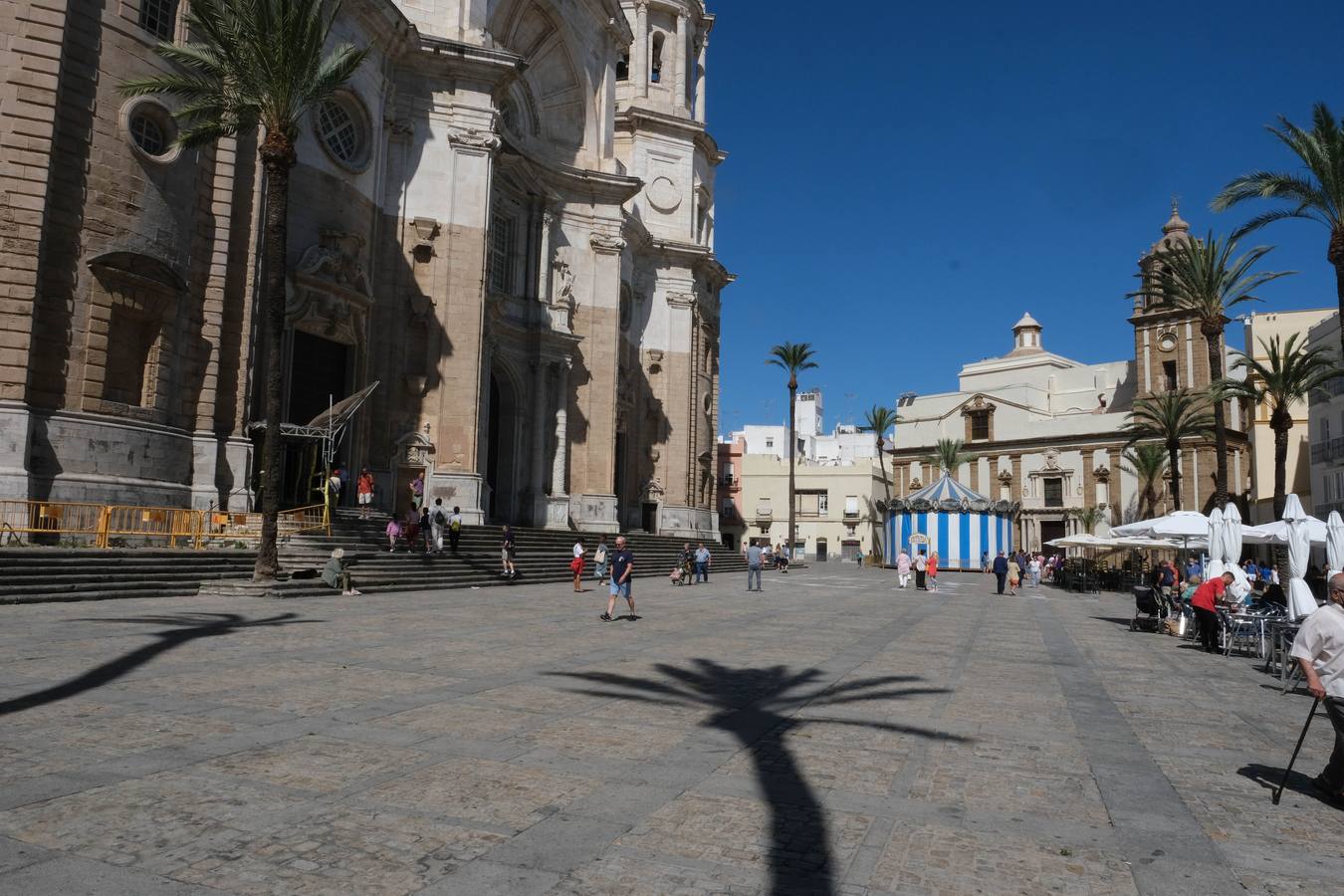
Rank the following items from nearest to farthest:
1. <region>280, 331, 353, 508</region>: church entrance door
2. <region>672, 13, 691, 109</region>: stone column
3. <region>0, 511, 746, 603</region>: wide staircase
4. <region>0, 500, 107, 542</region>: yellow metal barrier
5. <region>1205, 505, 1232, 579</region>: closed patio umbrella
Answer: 1. <region>0, 511, 746, 603</region>: wide staircase
2. <region>1205, 505, 1232, 579</region>: closed patio umbrella
3. <region>0, 500, 107, 542</region>: yellow metal barrier
4. <region>280, 331, 353, 508</region>: church entrance door
5. <region>672, 13, 691, 109</region>: stone column

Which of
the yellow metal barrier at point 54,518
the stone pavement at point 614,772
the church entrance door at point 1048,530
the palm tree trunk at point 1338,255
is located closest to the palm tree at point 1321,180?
the palm tree trunk at point 1338,255

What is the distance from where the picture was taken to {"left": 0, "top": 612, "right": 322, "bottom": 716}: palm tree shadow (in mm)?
7371

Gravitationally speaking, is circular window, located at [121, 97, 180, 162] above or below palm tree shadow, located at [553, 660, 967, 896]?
above

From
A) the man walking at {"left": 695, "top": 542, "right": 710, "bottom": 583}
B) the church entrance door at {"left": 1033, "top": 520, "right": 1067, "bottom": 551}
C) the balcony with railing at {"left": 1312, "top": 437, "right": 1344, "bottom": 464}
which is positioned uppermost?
the balcony with railing at {"left": 1312, "top": 437, "right": 1344, "bottom": 464}

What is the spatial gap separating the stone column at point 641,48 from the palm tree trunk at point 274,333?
117 feet

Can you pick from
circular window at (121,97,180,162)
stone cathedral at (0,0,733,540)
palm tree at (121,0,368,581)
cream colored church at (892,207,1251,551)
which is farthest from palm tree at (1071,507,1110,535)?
circular window at (121,97,180,162)

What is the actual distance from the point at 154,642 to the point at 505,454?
88.6ft

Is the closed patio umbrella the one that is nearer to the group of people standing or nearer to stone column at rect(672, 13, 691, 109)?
the group of people standing

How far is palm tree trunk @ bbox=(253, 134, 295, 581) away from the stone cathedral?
4421 mm

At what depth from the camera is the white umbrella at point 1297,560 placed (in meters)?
12.9

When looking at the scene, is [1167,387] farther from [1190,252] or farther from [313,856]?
[313,856]

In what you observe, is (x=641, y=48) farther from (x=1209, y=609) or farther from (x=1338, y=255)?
(x=1209, y=609)

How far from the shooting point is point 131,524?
19625 millimetres

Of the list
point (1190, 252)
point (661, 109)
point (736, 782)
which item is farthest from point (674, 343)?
point (736, 782)
